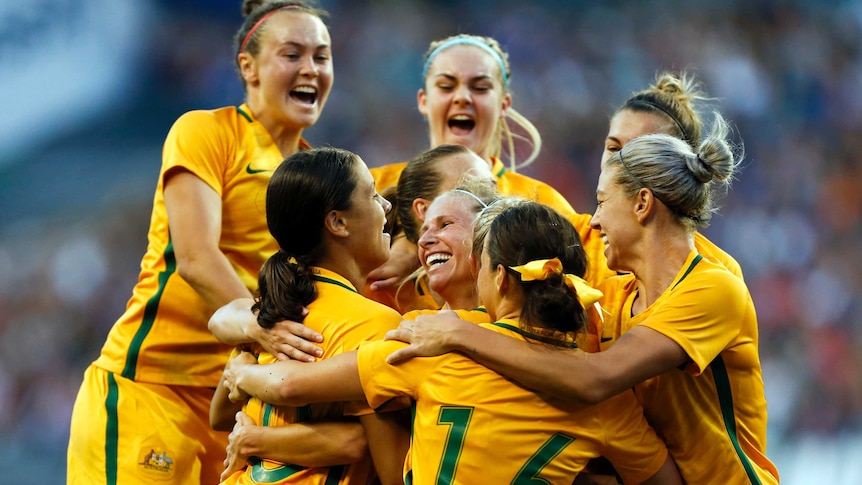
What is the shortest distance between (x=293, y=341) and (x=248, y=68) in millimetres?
1738

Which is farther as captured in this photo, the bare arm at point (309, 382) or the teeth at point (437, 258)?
the teeth at point (437, 258)

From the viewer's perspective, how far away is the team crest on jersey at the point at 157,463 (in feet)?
10.6

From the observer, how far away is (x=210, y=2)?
6.90m

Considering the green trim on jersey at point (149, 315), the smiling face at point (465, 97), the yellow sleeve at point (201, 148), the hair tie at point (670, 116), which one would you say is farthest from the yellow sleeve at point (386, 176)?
the hair tie at point (670, 116)

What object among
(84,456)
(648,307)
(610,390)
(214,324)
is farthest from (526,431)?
(84,456)

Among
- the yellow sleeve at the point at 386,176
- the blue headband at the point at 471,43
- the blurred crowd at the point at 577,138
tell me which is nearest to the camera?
the yellow sleeve at the point at 386,176

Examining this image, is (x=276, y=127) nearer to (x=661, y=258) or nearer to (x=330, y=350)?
(x=330, y=350)

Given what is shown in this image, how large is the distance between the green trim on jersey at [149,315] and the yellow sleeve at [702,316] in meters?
1.79

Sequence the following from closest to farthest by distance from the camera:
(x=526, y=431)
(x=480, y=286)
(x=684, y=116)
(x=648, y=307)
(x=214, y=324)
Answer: (x=526, y=431) < (x=480, y=286) < (x=648, y=307) < (x=214, y=324) < (x=684, y=116)

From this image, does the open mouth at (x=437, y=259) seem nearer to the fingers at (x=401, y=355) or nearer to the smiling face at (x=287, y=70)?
the fingers at (x=401, y=355)

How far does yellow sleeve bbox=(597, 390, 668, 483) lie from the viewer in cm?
217

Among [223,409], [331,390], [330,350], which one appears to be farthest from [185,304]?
[331,390]

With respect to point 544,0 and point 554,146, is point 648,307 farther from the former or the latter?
point 544,0

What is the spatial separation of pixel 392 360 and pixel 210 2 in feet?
17.5
